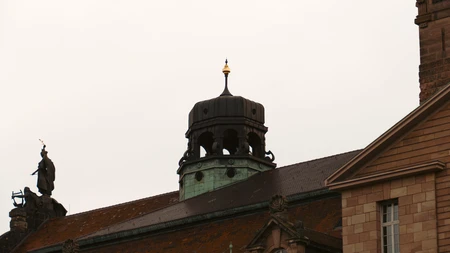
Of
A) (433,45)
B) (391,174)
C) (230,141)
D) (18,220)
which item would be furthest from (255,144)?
(391,174)

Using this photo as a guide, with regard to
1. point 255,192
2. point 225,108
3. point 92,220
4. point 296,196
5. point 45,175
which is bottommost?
point 296,196

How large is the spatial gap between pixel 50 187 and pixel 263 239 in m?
47.2

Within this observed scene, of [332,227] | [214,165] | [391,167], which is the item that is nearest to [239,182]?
[214,165]

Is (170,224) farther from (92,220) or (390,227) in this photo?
(92,220)

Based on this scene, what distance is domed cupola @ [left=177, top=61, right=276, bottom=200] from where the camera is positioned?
83.4 meters

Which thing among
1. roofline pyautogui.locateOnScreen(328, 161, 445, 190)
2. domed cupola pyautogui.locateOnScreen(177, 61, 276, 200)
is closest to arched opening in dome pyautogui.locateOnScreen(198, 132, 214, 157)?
domed cupola pyautogui.locateOnScreen(177, 61, 276, 200)

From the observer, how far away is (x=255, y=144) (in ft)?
285

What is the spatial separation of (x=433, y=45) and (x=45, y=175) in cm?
4574

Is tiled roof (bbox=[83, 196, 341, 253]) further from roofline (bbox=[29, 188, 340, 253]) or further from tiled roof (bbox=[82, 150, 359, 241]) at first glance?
tiled roof (bbox=[82, 150, 359, 241])

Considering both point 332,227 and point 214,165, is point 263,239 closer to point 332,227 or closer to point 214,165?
point 332,227

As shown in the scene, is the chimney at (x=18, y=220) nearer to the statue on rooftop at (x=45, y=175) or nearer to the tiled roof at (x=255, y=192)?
the statue on rooftop at (x=45, y=175)

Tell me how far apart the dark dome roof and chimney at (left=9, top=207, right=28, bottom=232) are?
15585 millimetres

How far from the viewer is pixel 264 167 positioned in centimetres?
8400

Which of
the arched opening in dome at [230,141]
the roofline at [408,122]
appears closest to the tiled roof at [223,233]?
the roofline at [408,122]
